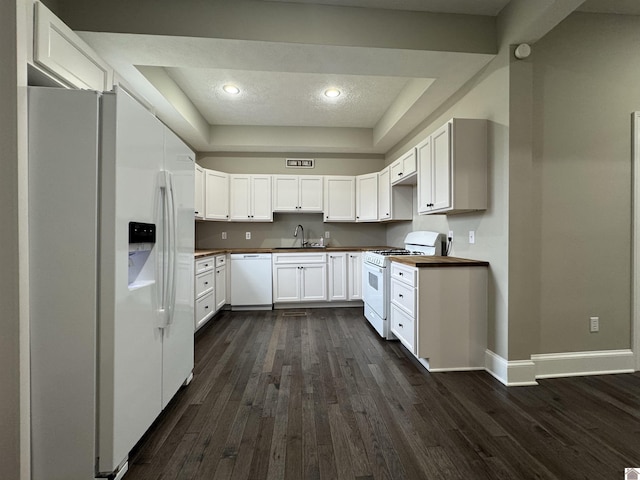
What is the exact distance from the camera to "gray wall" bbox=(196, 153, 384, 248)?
183 inches

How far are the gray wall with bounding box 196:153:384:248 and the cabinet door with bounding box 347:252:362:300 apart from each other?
69cm

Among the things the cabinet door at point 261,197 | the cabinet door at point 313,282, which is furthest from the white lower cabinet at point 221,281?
the cabinet door at point 313,282

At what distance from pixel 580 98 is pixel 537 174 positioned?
72 centimetres

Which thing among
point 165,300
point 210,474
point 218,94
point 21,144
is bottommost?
point 210,474

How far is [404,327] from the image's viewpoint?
8.46 ft

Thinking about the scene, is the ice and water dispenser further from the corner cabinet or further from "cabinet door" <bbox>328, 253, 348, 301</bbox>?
"cabinet door" <bbox>328, 253, 348, 301</bbox>

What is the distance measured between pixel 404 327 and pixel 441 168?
4.95ft

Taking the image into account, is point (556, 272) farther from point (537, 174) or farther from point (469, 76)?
point (469, 76)

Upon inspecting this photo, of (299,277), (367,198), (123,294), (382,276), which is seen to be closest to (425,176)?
(382,276)

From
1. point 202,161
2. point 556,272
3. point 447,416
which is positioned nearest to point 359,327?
point 447,416

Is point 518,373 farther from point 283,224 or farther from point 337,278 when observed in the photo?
point 283,224

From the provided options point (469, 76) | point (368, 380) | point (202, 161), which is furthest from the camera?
point (202, 161)

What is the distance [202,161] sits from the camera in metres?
4.62

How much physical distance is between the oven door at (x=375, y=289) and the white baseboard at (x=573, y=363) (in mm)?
1077
